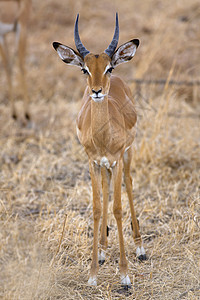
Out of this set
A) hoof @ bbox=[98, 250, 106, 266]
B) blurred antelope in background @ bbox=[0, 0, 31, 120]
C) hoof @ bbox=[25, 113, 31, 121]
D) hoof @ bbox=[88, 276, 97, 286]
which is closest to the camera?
hoof @ bbox=[88, 276, 97, 286]

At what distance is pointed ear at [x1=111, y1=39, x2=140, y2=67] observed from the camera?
130 inches

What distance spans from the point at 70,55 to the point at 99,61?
13.3 inches

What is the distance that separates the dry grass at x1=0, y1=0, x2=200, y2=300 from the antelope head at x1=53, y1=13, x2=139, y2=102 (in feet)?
3.60

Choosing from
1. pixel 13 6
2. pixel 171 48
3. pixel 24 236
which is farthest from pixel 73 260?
pixel 171 48

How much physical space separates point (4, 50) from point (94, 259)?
200 inches

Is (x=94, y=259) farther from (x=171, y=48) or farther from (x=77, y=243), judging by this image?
(x=171, y=48)

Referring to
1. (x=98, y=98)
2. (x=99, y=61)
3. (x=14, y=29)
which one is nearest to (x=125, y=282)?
(x=98, y=98)

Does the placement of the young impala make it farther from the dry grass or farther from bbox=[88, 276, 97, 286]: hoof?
the dry grass

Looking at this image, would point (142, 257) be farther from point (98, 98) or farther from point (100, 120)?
point (98, 98)

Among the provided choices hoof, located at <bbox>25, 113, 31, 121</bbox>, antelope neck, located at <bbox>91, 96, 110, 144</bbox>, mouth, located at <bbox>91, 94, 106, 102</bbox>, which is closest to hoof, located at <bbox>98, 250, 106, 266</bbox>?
antelope neck, located at <bbox>91, 96, 110, 144</bbox>

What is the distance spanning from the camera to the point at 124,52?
A: 3346 millimetres

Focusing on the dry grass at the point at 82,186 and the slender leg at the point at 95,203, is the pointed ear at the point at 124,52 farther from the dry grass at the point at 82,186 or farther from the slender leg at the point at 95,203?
the dry grass at the point at 82,186

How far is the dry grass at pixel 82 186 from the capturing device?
11.0 feet

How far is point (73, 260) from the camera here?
3725 millimetres
